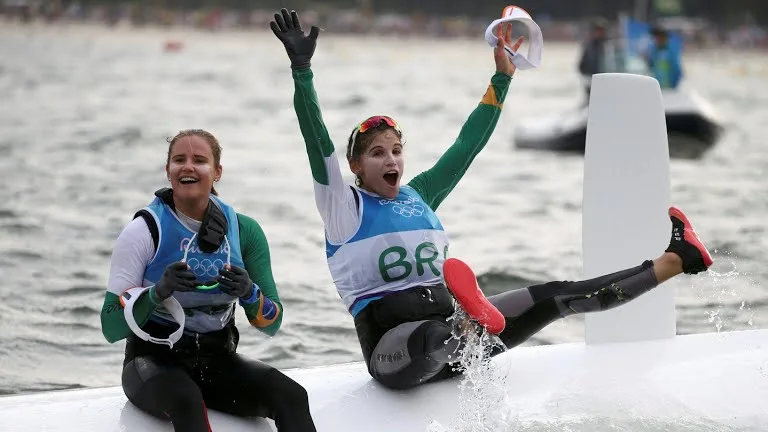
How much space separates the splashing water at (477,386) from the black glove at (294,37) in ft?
2.58

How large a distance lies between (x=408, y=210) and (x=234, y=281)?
730 millimetres

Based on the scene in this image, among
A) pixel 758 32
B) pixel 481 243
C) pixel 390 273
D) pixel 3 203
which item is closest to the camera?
pixel 390 273

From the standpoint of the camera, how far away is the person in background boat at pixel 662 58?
41.3 feet

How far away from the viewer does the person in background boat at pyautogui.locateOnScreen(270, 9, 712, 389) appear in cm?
332

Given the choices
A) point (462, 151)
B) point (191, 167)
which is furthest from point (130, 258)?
point (462, 151)

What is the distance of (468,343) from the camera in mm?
3295

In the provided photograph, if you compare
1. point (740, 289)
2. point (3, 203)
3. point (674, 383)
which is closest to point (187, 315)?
point (674, 383)

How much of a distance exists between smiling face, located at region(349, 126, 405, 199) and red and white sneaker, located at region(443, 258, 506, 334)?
43 centimetres

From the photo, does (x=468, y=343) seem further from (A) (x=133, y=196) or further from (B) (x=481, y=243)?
(A) (x=133, y=196)

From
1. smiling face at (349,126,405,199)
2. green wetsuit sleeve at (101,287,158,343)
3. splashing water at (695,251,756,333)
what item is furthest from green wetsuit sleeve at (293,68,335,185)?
splashing water at (695,251,756,333)

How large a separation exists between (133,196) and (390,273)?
568 centimetres

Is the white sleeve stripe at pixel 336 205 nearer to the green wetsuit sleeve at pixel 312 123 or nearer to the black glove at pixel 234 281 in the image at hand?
the green wetsuit sleeve at pixel 312 123

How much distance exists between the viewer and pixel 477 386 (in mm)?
3451

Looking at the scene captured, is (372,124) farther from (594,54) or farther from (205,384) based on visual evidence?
(594,54)
